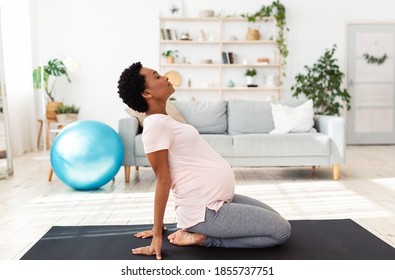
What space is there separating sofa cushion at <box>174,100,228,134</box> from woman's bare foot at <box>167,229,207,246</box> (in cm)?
264

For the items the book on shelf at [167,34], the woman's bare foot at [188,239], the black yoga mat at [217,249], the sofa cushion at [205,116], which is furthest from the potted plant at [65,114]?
the woman's bare foot at [188,239]

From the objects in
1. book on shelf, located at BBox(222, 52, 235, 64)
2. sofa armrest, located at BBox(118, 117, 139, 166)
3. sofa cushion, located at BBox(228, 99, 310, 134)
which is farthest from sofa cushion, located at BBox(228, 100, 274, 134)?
book on shelf, located at BBox(222, 52, 235, 64)

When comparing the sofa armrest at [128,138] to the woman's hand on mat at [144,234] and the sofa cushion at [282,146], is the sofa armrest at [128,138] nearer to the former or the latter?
the sofa cushion at [282,146]

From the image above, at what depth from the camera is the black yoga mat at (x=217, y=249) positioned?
2.23 m

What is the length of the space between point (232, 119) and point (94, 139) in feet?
5.56

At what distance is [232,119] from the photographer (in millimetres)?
5059

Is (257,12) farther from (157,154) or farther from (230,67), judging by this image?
(157,154)

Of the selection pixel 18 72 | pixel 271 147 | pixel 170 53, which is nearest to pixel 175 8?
pixel 170 53

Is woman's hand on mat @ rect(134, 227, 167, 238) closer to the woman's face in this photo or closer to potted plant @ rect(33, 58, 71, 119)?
the woman's face

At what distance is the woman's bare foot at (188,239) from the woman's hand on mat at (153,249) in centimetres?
18

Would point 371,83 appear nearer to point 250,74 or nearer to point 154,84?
point 250,74

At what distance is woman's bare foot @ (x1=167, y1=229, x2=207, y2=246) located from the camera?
2340mm

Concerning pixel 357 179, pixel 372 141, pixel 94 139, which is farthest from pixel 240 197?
pixel 372 141

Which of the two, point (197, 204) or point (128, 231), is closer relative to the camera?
point (197, 204)
